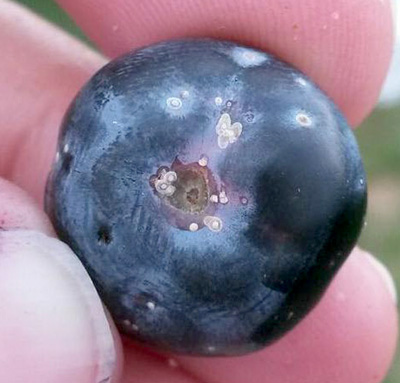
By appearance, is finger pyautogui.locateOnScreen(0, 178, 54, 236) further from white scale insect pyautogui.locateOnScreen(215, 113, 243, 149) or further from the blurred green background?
the blurred green background

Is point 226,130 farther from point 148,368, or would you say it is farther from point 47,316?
point 148,368

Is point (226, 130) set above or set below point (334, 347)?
above

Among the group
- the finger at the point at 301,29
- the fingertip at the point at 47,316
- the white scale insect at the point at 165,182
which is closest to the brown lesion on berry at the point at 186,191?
the white scale insect at the point at 165,182

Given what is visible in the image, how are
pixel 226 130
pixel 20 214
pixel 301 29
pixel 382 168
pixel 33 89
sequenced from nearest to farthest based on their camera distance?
pixel 226 130 → pixel 20 214 → pixel 301 29 → pixel 33 89 → pixel 382 168

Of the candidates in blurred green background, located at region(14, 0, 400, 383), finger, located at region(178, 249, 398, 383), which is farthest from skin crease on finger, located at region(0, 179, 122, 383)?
blurred green background, located at region(14, 0, 400, 383)

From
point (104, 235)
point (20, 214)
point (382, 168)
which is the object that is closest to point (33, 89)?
point (20, 214)
